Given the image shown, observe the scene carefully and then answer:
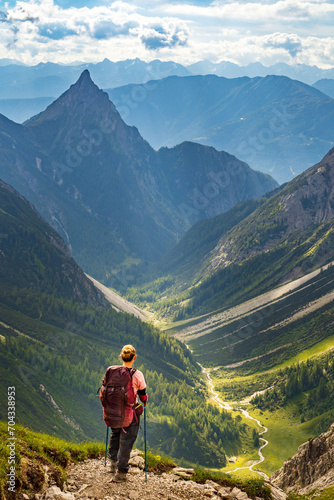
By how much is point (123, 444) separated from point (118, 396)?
2.82 metres

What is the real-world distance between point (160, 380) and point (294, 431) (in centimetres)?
5563

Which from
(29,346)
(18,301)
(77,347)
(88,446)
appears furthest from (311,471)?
(18,301)

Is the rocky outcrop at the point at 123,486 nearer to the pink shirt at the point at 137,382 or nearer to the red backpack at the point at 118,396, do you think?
the red backpack at the point at 118,396

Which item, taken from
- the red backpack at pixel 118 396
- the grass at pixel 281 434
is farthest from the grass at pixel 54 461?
the grass at pixel 281 434

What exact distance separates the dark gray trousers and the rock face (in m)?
30.4

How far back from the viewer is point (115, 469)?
78.9 feet

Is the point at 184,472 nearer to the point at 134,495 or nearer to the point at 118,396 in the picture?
the point at 134,495

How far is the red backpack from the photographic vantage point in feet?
73.7

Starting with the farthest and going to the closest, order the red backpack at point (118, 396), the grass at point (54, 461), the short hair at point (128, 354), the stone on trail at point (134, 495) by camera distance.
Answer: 1. the short hair at point (128, 354)
2. the red backpack at point (118, 396)
3. the stone on trail at point (134, 495)
4. the grass at point (54, 461)

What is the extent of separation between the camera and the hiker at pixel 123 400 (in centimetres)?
2250

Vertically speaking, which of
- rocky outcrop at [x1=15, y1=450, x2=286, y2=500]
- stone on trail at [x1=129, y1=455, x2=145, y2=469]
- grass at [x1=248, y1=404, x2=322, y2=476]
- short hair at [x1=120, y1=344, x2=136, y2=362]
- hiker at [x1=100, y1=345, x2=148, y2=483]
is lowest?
rocky outcrop at [x1=15, y1=450, x2=286, y2=500]

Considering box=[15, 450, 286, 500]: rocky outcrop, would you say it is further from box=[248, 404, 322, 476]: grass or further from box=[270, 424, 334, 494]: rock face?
box=[248, 404, 322, 476]: grass

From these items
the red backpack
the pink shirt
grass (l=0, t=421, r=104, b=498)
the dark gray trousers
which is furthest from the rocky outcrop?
the pink shirt

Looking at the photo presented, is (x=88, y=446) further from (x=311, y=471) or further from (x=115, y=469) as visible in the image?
(x=311, y=471)
